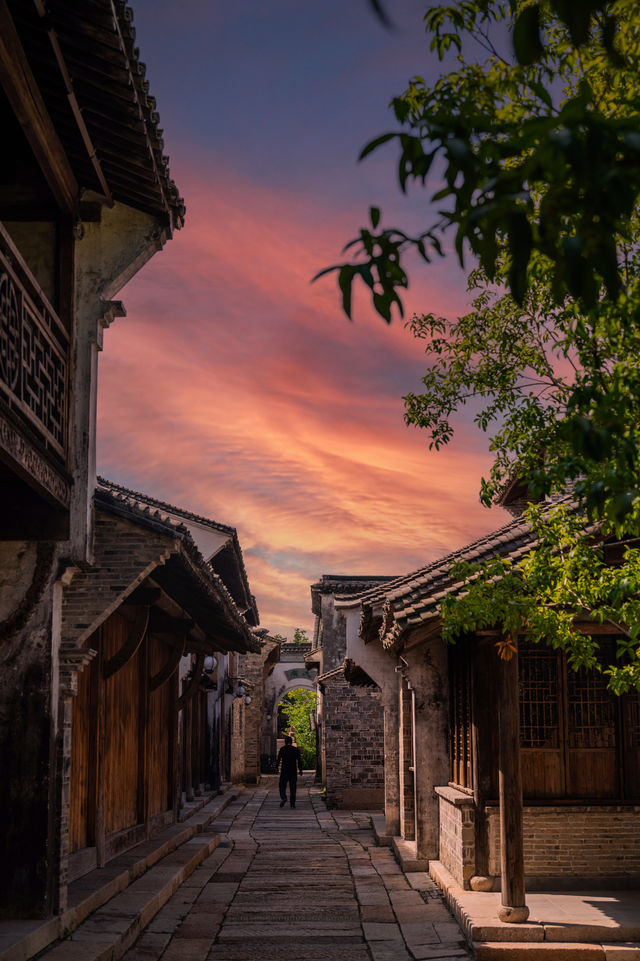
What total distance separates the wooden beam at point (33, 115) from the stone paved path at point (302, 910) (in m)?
6.22

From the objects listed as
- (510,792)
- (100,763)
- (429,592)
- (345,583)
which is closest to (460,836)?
(510,792)

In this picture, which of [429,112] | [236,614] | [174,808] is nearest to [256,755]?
[174,808]

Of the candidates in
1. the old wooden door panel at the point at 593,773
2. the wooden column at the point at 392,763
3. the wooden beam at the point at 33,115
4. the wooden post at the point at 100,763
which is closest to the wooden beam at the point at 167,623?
the wooden post at the point at 100,763

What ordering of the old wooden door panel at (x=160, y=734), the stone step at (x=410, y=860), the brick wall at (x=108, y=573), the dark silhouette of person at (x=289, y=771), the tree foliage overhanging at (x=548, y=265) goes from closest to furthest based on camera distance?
the tree foliage overhanging at (x=548, y=265), the brick wall at (x=108, y=573), the stone step at (x=410, y=860), the old wooden door panel at (x=160, y=734), the dark silhouette of person at (x=289, y=771)

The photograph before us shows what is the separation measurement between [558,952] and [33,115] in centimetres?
752

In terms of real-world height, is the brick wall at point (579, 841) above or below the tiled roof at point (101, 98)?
below

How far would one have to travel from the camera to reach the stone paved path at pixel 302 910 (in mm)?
8609

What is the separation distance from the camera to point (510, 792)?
29.6 feet

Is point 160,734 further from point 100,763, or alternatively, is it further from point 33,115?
point 33,115

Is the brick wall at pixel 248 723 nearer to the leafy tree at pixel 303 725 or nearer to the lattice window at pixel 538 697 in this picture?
the leafy tree at pixel 303 725

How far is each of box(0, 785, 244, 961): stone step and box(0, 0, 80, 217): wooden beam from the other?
544cm

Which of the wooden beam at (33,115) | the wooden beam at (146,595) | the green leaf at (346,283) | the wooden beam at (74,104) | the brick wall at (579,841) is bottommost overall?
the brick wall at (579,841)

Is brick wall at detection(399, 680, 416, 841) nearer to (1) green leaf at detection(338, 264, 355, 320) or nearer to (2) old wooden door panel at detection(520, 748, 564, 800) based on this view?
(2) old wooden door panel at detection(520, 748, 564, 800)

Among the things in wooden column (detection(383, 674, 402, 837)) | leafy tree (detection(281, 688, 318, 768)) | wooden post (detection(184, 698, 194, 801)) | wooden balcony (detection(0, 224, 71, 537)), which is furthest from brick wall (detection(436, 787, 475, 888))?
leafy tree (detection(281, 688, 318, 768))
